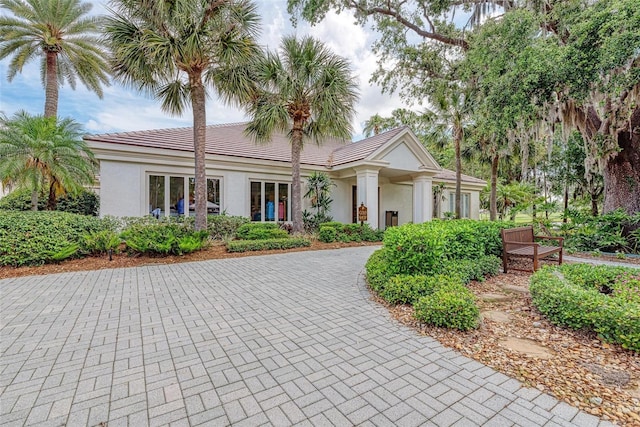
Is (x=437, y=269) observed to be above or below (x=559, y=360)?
above

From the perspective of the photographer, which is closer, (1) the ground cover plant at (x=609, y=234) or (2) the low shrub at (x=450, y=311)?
(2) the low shrub at (x=450, y=311)

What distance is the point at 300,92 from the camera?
429 inches

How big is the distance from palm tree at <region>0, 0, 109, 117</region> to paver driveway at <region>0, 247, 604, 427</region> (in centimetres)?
1365

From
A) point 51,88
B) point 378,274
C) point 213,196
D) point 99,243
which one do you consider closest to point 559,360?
point 378,274

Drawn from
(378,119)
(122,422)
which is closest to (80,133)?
(122,422)

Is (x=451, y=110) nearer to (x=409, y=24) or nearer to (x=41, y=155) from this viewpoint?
(x=409, y=24)

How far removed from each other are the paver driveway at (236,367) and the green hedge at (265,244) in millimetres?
4205

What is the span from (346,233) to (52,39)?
15996mm

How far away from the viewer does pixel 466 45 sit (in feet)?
38.3

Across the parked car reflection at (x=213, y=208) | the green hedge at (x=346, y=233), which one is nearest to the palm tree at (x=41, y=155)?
the parked car reflection at (x=213, y=208)

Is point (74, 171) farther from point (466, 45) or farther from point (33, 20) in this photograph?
point (466, 45)

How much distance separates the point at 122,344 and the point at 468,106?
12.4 m

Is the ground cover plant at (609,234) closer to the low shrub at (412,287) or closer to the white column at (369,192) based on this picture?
the white column at (369,192)

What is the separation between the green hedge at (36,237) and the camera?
6.98 m
